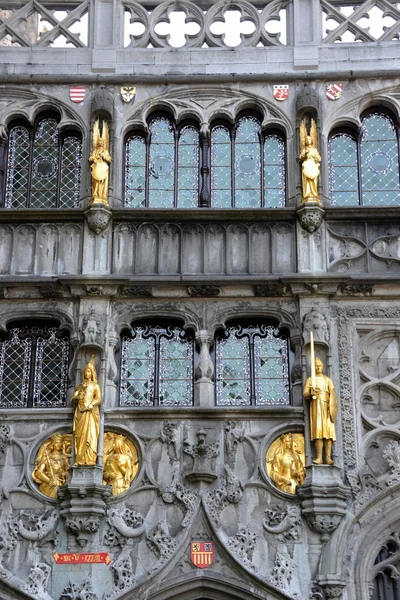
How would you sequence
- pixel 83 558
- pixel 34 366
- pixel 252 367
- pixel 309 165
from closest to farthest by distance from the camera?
pixel 83 558
pixel 252 367
pixel 34 366
pixel 309 165

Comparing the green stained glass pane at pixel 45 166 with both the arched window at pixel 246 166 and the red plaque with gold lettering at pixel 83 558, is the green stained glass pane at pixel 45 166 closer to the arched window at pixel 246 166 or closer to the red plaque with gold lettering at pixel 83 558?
the arched window at pixel 246 166

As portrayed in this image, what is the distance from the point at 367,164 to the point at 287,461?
214 inches

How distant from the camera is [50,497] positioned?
59.0 feet

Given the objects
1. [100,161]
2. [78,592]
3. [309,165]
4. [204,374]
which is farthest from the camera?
[100,161]

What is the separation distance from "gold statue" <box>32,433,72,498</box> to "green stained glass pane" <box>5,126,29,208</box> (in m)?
4.22

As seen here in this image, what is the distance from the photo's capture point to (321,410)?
1797 cm

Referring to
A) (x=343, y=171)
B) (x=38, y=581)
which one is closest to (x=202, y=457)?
(x=38, y=581)

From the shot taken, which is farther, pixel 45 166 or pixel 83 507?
pixel 45 166

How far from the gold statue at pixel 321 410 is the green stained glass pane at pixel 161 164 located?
4.00 meters

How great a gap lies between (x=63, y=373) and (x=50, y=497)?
2.07 m

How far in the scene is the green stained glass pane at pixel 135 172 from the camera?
20.1 metres

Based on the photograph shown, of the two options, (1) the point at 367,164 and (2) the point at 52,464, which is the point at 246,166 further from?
(2) the point at 52,464

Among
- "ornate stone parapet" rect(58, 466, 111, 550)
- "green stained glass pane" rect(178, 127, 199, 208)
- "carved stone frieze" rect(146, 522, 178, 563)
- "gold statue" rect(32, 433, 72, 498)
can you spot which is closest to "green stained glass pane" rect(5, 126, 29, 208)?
"green stained glass pane" rect(178, 127, 199, 208)

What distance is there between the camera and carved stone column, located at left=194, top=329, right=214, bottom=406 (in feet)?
60.5
